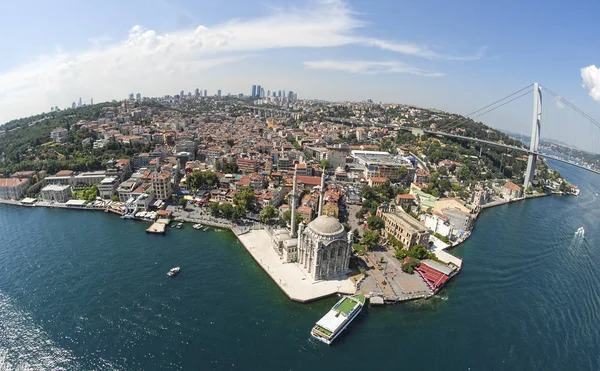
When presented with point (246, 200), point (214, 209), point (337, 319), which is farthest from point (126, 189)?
point (337, 319)

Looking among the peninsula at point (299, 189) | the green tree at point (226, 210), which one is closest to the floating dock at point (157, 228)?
the peninsula at point (299, 189)

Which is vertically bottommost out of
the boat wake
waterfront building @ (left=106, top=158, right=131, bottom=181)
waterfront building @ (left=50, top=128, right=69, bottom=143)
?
the boat wake

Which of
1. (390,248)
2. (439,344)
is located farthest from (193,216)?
(439,344)

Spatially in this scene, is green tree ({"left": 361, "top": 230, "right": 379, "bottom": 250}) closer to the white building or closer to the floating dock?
the white building

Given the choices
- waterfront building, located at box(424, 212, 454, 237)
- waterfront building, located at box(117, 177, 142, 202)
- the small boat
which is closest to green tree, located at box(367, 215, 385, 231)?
waterfront building, located at box(424, 212, 454, 237)

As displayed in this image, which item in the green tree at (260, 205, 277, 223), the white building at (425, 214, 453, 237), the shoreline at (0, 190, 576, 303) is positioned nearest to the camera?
the shoreline at (0, 190, 576, 303)

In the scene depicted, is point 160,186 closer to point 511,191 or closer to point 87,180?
point 87,180
